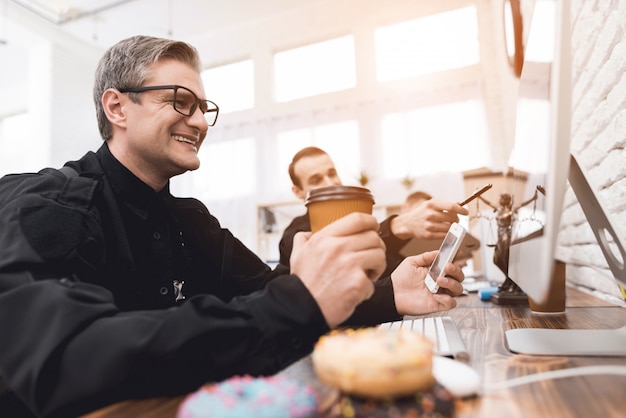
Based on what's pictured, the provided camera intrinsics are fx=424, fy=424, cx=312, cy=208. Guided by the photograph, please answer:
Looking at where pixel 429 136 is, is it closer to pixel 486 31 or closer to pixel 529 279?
pixel 486 31

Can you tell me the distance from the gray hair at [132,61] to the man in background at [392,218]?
2.17 feet

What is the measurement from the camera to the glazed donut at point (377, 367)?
0.43 meters

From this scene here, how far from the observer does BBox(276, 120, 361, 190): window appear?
18.6 ft

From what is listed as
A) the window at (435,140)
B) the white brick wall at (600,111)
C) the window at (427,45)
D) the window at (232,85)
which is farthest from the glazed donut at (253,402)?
the window at (232,85)

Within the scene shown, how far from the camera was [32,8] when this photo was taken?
5.32 m

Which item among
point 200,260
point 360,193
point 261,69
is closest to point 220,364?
point 360,193

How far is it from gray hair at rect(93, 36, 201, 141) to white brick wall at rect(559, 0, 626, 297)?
1.13m

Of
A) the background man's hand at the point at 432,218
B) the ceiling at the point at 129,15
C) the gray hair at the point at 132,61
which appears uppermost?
the ceiling at the point at 129,15

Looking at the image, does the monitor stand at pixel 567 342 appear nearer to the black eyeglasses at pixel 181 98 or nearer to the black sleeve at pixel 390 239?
the black sleeve at pixel 390 239

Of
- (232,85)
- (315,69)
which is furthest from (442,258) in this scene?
(232,85)

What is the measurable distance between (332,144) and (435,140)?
4.51 ft

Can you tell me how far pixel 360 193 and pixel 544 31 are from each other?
0.37 m

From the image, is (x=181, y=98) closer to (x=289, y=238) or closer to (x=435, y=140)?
(x=289, y=238)

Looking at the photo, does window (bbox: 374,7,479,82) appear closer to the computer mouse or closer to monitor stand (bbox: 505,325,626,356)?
monitor stand (bbox: 505,325,626,356)
